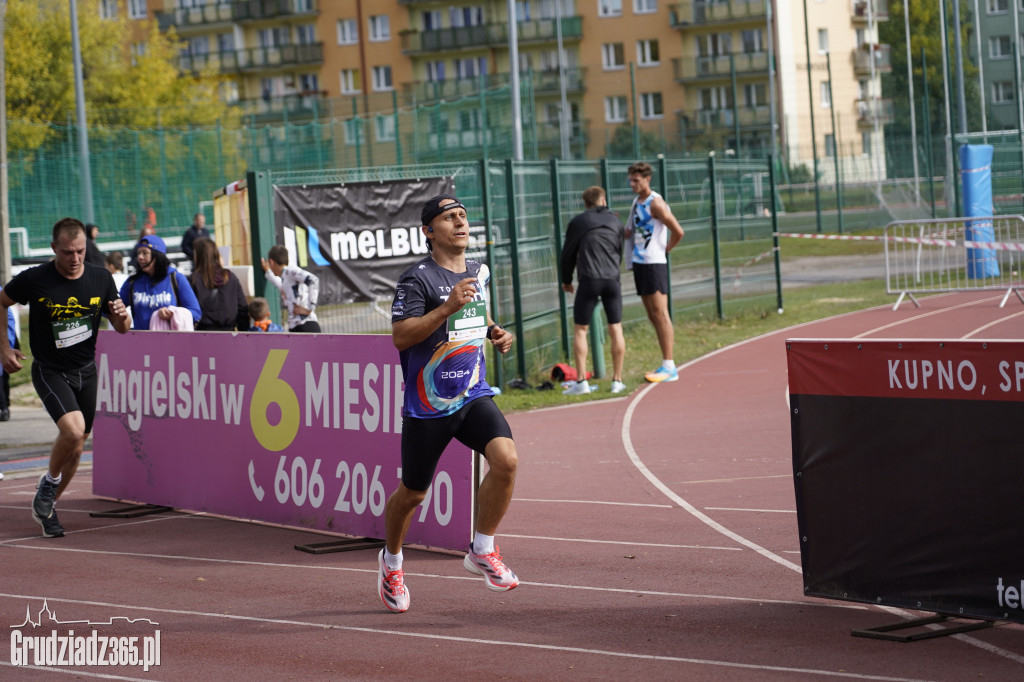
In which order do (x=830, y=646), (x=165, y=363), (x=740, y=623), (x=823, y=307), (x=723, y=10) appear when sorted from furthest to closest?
(x=723, y=10) < (x=823, y=307) < (x=165, y=363) < (x=740, y=623) < (x=830, y=646)

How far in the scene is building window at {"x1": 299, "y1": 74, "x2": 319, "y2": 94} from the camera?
265 feet

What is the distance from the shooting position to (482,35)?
75500 mm

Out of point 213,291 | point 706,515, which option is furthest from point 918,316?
point 706,515

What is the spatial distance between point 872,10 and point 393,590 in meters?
66.8

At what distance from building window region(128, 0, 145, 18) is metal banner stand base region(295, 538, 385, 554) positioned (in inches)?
3115

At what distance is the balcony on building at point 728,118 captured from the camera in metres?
67.4

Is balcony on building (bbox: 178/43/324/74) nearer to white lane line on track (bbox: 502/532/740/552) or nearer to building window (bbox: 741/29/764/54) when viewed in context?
building window (bbox: 741/29/764/54)

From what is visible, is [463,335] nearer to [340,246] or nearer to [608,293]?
[608,293]

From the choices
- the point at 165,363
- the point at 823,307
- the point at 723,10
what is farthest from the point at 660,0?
the point at 165,363

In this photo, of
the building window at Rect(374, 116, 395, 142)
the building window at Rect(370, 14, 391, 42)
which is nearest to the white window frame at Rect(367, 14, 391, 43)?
the building window at Rect(370, 14, 391, 42)


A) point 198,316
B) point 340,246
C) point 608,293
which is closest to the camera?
point 198,316

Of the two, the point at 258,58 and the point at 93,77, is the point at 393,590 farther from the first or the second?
the point at 258,58

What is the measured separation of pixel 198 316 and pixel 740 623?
23.2 feet

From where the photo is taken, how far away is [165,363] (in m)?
9.88
